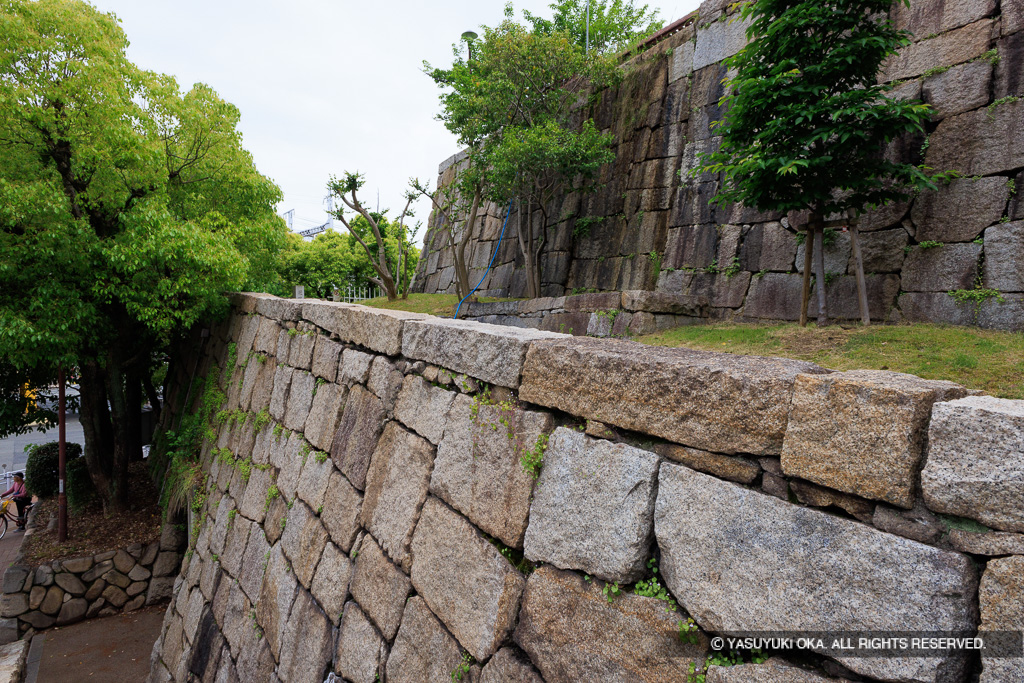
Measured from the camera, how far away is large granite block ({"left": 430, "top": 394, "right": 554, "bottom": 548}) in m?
2.07

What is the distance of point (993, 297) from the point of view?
4848mm

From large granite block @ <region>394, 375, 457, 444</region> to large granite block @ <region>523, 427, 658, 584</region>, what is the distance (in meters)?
0.81

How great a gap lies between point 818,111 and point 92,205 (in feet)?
31.0

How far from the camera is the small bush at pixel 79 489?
10.3 metres

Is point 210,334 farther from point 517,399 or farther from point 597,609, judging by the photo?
point 597,609

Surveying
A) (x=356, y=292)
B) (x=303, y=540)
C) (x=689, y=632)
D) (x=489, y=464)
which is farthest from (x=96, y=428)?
(x=356, y=292)

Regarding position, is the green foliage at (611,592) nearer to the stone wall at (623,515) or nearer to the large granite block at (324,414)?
the stone wall at (623,515)

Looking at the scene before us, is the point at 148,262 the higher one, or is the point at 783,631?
the point at 148,262

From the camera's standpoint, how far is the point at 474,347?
2.51 metres

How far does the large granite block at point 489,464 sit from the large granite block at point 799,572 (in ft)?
2.11

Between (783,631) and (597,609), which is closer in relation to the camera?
(783,631)

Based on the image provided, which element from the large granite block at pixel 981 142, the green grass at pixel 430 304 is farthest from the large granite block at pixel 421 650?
the green grass at pixel 430 304

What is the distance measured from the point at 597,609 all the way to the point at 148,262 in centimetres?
815

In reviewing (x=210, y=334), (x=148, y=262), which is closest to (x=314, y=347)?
(x=148, y=262)
